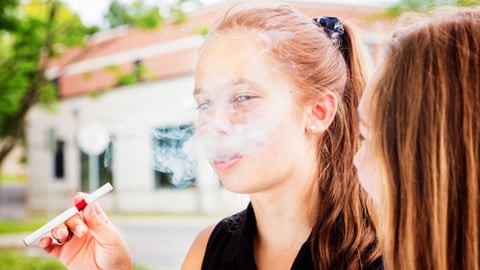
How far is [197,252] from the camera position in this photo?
1151 mm

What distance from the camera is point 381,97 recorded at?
0.78 metres

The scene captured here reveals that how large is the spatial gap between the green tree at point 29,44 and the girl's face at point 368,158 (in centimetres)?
373

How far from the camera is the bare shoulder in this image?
1142 mm

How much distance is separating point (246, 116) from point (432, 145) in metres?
0.33

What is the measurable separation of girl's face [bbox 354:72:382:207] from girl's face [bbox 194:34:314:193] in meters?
0.19

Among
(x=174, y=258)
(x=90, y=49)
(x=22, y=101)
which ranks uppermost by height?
(x=90, y=49)

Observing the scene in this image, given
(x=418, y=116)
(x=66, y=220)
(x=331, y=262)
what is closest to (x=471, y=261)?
(x=418, y=116)

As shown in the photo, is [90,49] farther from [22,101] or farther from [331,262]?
[331,262]

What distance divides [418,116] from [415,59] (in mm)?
72

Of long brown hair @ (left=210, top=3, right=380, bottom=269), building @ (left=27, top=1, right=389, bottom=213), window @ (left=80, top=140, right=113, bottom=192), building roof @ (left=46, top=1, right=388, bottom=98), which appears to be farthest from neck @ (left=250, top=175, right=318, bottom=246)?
window @ (left=80, top=140, right=113, bottom=192)

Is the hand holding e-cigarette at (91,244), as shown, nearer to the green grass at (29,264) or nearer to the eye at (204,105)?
the eye at (204,105)

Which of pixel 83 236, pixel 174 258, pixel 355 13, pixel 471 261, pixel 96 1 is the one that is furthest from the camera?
pixel 174 258

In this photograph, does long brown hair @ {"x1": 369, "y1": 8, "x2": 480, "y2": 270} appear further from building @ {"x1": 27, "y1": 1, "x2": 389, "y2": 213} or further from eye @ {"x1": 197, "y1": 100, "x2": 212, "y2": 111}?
building @ {"x1": 27, "y1": 1, "x2": 389, "y2": 213}

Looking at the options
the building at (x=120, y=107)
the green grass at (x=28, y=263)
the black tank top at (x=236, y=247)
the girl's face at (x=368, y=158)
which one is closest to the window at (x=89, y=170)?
the building at (x=120, y=107)
